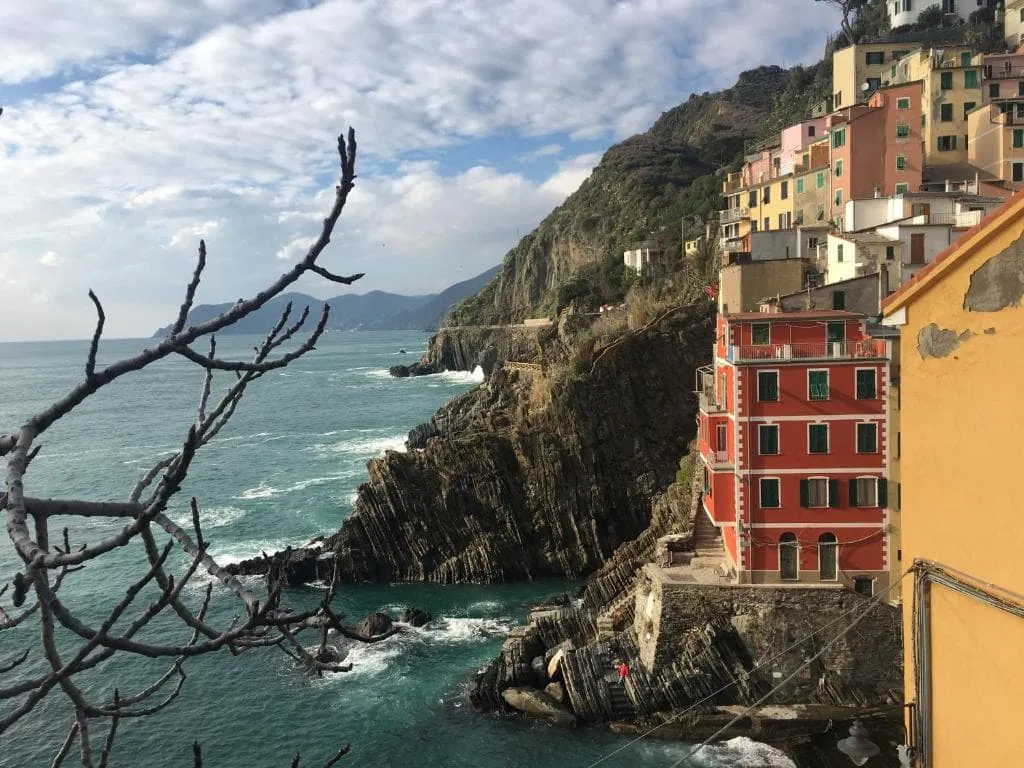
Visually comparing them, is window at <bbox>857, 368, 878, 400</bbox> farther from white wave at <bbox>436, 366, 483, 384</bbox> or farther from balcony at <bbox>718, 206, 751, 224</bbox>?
white wave at <bbox>436, 366, 483, 384</bbox>

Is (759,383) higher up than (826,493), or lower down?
higher up

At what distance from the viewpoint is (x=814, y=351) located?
23000mm

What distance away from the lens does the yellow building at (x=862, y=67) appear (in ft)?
183

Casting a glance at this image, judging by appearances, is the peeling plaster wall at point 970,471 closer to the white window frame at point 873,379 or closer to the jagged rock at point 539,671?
the white window frame at point 873,379

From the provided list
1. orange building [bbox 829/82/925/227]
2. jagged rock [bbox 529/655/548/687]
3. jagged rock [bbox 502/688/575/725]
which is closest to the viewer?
jagged rock [bbox 502/688/575/725]

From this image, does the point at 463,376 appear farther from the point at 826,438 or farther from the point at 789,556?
the point at 826,438

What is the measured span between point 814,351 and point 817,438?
264 centimetres

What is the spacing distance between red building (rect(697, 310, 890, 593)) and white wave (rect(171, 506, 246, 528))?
31.5 metres

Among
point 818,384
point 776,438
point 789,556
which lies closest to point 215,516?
point 789,556

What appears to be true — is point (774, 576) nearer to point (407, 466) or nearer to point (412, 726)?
point (412, 726)

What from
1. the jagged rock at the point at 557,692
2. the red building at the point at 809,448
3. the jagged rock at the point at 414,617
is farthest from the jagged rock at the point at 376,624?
the red building at the point at 809,448

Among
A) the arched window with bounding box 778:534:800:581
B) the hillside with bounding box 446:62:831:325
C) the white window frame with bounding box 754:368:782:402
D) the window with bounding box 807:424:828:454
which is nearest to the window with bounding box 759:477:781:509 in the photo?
the arched window with bounding box 778:534:800:581

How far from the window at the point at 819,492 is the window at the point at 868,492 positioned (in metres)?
0.50

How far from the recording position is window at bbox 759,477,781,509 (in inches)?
926
